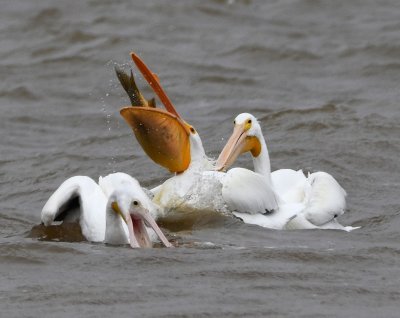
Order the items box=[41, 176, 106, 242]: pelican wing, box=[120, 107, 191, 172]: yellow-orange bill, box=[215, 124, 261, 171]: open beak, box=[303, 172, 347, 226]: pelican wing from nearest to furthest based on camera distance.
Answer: box=[41, 176, 106, 242]: pelican wing < box=[120, 107, 191, 172]: yellow-orange bill < box=[303, 172, 347, 226]: pelican wing < box=[215, 124, 261, 171]: open beak

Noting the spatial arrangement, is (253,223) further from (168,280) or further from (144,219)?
(168,280)

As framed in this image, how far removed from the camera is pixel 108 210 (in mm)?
7949

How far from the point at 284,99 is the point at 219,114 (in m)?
0.85

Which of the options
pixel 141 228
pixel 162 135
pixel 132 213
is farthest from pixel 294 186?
pixel 132 213

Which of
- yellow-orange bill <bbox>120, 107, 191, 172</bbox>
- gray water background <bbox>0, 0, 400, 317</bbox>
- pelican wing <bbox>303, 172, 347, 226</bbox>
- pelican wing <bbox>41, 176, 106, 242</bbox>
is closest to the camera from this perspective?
gray water background <bbox>0, 0, 400, 317</bbox>

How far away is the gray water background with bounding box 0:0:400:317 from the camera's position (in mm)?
6699

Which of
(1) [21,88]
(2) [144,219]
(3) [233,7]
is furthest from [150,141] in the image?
(3) [233,7]

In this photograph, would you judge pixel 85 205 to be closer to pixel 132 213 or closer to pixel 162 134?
pixel 132 213

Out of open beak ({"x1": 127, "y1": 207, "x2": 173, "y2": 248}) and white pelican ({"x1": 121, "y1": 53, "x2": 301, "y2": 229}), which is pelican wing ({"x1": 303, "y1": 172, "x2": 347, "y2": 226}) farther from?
open beak ({"x1": 127, "y1": 207, "x2": 173, "y2": 248})

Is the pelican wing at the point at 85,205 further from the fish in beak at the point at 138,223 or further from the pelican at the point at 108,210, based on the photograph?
the fish in beak at the point at 138,223

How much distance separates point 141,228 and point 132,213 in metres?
0.16

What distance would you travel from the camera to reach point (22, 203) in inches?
407

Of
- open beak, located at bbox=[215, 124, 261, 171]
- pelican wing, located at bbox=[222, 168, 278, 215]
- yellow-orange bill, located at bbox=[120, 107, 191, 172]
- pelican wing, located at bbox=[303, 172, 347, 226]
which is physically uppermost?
yellow-orange bill, located at bbox=[120, 107, 191, 172]

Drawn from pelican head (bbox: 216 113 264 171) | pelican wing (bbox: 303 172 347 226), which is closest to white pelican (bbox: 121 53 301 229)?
pelican wing (bbox: 303 172 347 226)
